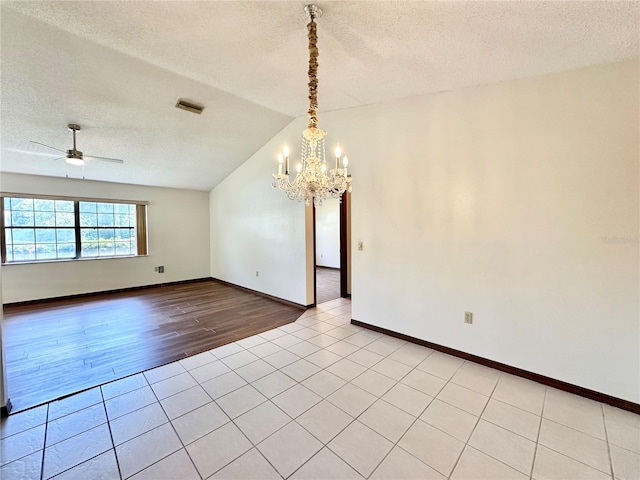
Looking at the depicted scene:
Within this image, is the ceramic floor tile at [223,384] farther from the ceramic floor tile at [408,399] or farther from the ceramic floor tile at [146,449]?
the ceramic floor tile at [408,399]

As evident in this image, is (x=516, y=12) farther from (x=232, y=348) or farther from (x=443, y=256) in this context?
(x=232, y=348)

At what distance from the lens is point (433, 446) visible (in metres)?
1.73

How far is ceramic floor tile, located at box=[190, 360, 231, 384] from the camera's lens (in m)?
2.53

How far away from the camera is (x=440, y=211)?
299cm

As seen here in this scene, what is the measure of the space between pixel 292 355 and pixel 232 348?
77 centimetres

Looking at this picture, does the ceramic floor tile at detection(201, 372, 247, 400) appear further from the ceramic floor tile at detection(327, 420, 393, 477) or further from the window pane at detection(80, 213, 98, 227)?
the window pane at detection(80, 213, 98, 227)

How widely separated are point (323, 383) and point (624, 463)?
200cm

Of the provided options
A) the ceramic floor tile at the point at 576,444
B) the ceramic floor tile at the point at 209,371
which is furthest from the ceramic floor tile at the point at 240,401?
the ceramic floor tile at the point at 576,444

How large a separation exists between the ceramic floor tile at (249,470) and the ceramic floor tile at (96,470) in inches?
24.0

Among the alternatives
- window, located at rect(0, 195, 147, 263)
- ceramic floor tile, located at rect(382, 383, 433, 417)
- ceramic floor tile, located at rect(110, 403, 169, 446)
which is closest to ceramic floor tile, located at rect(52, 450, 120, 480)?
ceramic floor tile, located at rect(110, 403, 169, 446)

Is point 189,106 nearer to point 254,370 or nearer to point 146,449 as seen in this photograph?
point 254,370

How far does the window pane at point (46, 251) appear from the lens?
514 cm

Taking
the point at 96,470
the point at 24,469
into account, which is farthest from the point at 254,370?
the point at 24,469

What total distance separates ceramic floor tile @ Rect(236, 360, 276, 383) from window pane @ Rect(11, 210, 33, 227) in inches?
216
